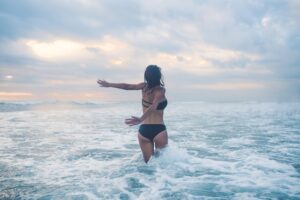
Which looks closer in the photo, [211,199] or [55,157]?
[211,199]

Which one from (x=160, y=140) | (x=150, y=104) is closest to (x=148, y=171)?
(x=160, y=140)

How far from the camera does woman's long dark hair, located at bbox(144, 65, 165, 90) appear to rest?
4.89m

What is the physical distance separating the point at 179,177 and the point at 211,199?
0.97 m

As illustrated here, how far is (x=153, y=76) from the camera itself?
4902 mm

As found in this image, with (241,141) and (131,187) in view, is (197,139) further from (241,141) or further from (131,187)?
(131,187)

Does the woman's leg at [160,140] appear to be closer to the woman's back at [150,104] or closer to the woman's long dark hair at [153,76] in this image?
the woman's back at [150,104]

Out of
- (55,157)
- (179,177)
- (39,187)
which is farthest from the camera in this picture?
(55,157)

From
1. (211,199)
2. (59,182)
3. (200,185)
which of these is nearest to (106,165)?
(59,182)

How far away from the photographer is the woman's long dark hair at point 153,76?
4887 mm

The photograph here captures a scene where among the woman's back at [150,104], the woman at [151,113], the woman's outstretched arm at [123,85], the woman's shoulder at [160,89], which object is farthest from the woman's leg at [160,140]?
the woman's outstretched arm at [123,85]

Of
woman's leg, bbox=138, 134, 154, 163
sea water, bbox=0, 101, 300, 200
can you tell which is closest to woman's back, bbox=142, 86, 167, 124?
woman's leg, bbox=138, 134, 154, 163

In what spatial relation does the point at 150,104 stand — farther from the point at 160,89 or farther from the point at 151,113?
the point at 160,89

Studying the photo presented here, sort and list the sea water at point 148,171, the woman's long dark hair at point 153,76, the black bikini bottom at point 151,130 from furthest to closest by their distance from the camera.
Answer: the black bikini bottom at point 151,130 → the woman's long dark hair at point 153,76 → the sea water at point 148,171

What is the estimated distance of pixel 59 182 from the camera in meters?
4.28
